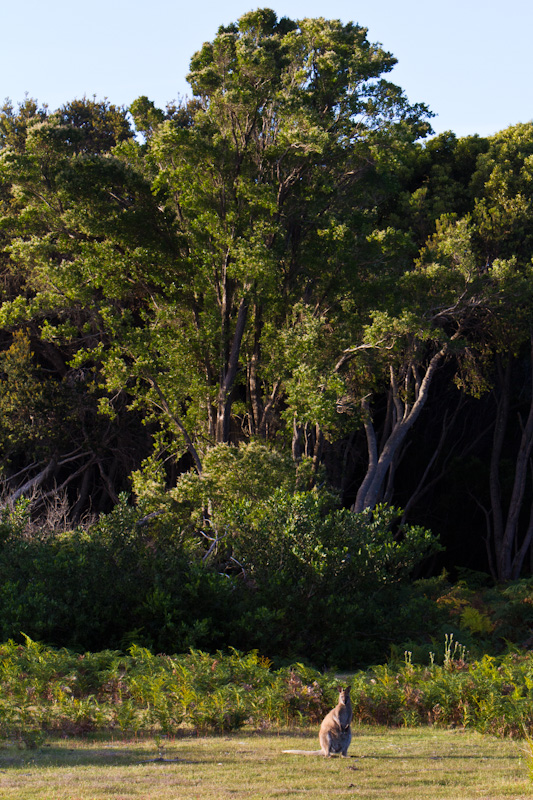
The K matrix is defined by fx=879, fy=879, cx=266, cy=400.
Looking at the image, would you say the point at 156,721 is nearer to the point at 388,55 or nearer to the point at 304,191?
the point at 304,191

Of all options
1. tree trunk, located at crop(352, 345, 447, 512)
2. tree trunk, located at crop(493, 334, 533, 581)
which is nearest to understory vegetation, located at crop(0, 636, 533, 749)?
tree trunk, located at crop(352, 345, 447, 512)

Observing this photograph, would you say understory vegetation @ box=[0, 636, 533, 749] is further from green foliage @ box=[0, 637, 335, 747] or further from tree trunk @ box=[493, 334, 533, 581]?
tree trunk @ box=[493, 334, 533, 581]

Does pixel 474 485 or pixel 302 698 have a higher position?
pixel 474 485

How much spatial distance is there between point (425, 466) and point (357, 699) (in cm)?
2212

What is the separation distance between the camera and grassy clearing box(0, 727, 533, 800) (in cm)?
596

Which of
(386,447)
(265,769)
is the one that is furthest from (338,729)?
(386,447)

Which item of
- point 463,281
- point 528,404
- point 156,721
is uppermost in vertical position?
point 463,281

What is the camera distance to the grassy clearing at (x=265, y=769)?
596 centimetres

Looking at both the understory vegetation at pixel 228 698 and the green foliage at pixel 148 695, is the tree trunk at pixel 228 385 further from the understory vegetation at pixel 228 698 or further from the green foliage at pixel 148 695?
the understory vegetation at pixel 228 698

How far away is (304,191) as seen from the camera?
20.2 m

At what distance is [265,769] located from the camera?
668 cm

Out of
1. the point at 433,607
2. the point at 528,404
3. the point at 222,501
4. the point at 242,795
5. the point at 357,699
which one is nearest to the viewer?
the point at 242,795

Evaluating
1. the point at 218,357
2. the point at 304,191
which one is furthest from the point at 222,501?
the point at 304,191

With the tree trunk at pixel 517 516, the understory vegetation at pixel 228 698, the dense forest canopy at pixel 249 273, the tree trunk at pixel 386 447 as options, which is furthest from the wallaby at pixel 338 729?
the tree trunk at pixel 517 516
